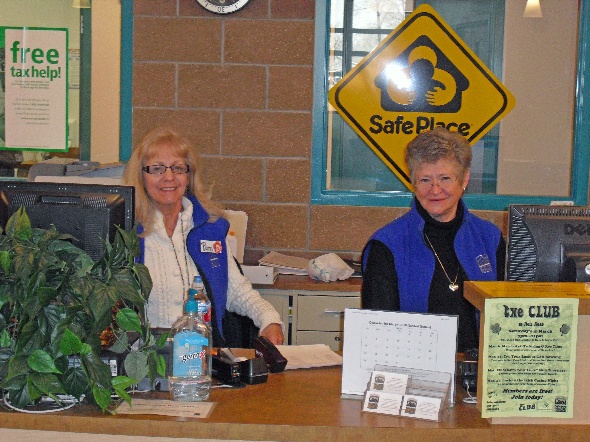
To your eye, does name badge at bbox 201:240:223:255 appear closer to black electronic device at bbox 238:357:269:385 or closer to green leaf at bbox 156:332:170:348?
black electronic device at bbox 238:357:269:385

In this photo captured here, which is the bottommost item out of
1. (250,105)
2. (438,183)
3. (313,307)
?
(313,307)

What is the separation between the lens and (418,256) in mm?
2801

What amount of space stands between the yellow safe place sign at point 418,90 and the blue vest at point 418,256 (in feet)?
4.58

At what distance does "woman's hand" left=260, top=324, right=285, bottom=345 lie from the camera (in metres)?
2.93

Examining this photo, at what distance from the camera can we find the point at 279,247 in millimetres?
4191

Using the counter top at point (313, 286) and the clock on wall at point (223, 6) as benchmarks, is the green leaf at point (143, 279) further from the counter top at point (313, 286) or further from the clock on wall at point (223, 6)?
the clock on wall at point (223, 6)

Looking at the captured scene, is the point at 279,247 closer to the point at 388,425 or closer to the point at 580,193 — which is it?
the point at 580,193

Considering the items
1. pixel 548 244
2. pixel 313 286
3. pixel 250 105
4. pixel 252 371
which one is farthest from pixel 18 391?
pixel 250 105

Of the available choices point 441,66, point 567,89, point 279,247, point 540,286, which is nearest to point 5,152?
point 279,247

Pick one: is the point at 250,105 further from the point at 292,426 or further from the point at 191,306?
the point at 292,426

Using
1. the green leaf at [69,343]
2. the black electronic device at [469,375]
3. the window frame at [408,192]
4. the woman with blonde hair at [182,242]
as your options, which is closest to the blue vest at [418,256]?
the woman with blonde hair at [182,242]

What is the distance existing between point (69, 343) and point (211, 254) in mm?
1203

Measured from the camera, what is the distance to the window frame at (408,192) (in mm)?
4129

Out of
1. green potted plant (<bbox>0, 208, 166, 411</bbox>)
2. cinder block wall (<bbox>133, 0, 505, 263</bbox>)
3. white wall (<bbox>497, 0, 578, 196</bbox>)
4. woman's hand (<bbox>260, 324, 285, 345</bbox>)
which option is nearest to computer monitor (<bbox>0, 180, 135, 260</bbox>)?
green potted plant (<bbox>0, 208, 166, 411</bbox>)
